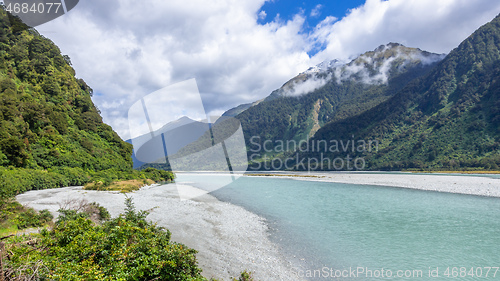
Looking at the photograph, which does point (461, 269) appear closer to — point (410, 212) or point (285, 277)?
point (285, 277)

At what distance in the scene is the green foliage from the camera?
4.19 meters

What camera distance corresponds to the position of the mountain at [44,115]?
96.3 ft

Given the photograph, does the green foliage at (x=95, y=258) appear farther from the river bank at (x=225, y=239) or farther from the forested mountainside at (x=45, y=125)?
the forested mountainside at (x=45, y=125)

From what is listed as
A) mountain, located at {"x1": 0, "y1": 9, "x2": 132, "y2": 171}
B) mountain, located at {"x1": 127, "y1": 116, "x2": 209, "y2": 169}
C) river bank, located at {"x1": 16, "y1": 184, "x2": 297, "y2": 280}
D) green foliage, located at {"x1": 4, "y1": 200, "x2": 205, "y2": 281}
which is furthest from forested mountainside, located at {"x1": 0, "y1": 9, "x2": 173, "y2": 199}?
green foliage, located at {"x1": 4, "y1": 200, "x2": 205, "y2": 281}

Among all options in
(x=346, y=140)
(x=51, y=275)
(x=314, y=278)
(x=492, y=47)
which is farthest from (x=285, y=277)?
(x=492, y=47)

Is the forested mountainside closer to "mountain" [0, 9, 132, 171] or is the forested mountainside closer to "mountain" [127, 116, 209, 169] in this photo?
"mountain" [0, 9, 132, 171]

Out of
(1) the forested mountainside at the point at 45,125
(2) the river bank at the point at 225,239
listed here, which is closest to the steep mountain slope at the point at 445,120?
Answer: (2) the river bank at the point at 225,239

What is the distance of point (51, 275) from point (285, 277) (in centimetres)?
813

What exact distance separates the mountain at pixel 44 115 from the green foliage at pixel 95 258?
28353 millimetres

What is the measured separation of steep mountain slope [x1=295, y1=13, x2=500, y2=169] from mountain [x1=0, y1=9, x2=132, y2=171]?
4358 inches

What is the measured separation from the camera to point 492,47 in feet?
423

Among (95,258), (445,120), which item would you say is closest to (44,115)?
(95,258)

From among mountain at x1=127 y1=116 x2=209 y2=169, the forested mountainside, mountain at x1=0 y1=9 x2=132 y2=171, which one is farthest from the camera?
mountain at x1=0 y1=9 x2=132 y2=171

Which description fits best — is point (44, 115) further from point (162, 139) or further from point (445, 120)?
point (445, 120)
